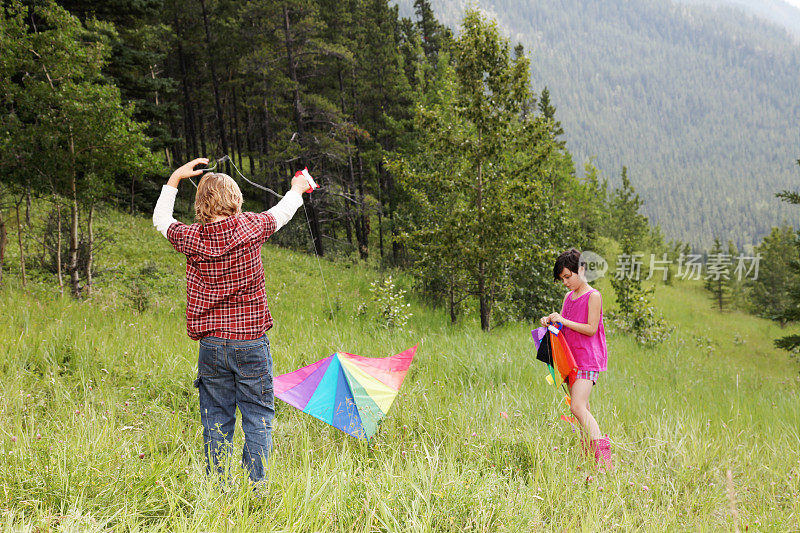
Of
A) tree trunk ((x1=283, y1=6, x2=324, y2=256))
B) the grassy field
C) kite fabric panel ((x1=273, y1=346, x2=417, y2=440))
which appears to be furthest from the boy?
tree trunk ((x1=283, y1=6, x2=324, y2=256))

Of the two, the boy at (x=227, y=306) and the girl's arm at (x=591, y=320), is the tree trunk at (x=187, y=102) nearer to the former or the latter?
the boy at (x=227, y=306)

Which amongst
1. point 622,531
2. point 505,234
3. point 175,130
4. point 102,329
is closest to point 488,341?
point 505,234

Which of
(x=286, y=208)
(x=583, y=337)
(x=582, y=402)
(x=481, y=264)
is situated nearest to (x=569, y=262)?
(x=583, y=337)

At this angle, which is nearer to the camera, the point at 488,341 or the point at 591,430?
the point at 591,430

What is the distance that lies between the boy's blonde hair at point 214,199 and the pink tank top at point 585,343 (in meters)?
2.78

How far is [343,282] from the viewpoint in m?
15.1

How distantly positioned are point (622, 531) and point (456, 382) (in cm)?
293

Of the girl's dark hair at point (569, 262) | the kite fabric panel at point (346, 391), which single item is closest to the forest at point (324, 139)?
the kite fabric panel at point (346, 391)

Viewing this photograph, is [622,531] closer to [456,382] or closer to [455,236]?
[456,382]

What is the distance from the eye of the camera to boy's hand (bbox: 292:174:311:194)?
2.90m

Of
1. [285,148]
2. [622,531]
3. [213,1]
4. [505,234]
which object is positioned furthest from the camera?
[213,1]

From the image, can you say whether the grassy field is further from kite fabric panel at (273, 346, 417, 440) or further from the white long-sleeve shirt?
the white long-sleeve shirt

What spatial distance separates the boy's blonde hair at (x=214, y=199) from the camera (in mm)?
2711

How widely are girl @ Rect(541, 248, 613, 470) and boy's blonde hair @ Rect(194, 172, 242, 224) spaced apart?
2.56m
